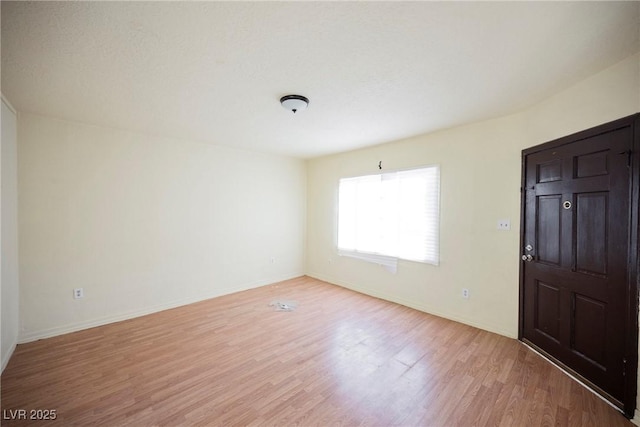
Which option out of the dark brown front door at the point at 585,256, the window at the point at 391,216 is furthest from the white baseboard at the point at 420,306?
the window at the point at 391,216

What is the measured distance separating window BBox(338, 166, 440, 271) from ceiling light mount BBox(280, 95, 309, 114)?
2093 mm

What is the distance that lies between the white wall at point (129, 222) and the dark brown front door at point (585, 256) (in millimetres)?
3975

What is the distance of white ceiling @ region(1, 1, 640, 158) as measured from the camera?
55.5 inches

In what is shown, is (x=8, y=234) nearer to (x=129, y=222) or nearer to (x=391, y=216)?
(x=129, y=222)

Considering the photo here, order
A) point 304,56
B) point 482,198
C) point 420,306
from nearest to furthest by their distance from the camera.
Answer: point 304,56, point 482,198, point 420,306

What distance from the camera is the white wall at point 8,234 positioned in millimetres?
2342

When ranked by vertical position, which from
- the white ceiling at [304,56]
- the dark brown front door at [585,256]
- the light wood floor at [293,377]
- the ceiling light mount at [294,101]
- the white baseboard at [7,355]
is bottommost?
the light wood floor at [293,377]

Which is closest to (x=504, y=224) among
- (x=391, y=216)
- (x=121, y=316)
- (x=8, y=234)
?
(x=391, y=216)

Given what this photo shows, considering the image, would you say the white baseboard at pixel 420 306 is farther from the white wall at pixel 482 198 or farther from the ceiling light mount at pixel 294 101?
the ceiling light mount at pixel 294 101

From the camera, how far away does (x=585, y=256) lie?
215 centimetres

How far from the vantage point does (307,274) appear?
5.62m

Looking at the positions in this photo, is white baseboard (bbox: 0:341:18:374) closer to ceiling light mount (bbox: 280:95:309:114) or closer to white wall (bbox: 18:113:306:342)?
white wall (bbox: 18:113:306:342)

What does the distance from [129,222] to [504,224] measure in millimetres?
4705

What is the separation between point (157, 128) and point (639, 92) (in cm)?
464
